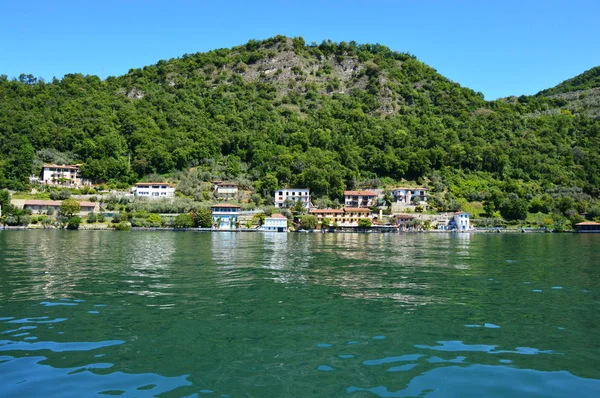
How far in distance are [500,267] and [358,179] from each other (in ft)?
302

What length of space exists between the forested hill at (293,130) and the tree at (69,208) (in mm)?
19403

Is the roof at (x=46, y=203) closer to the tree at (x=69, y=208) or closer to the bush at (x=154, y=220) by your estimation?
the tree at (x=69, y=208)

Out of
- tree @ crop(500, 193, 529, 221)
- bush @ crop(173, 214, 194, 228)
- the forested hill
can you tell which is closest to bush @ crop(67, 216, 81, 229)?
bush @ crop(173, 214, 194, 228)

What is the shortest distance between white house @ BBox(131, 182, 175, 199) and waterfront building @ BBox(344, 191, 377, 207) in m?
39.5

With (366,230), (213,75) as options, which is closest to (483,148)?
(366,230)

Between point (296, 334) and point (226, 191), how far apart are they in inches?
3731

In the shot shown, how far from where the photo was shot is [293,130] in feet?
463

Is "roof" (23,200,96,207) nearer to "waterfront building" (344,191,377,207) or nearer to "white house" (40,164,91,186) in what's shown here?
"white house" (40,164,91,186)

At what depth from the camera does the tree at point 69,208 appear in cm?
8575

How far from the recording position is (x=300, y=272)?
1016 inches

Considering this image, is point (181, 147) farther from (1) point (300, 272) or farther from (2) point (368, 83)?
(1) point (300, 272)

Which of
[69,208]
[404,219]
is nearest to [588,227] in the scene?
[404,219]

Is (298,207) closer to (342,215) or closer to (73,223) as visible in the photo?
(342,215)

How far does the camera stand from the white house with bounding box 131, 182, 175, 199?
104m
